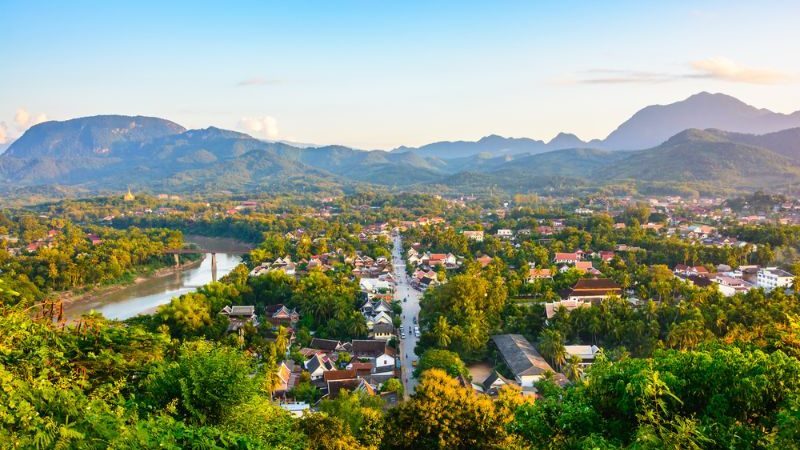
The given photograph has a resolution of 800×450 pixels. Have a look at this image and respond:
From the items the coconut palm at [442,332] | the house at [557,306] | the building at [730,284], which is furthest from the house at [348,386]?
the building at [730,284]

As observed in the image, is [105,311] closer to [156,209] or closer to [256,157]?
[156,209]

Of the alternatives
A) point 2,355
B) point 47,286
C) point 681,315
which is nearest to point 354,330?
point 681,315

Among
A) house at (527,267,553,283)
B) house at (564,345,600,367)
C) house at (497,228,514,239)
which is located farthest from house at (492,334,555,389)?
house at (497,228,514,239)

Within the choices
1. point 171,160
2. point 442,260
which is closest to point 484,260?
point 442,260

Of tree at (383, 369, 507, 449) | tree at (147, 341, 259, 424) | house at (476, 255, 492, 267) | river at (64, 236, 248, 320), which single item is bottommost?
river at (64, 236, 248, 320)

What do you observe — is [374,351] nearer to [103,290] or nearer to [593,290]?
[593,290]

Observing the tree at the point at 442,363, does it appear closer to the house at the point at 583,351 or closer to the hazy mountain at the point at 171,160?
the house at the point at 583,351

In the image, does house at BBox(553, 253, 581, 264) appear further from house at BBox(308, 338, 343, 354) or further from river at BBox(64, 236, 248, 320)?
river at BBox(64, 236, 248, 320)
